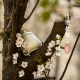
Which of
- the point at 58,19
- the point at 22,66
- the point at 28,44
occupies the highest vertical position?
the point at 58,19

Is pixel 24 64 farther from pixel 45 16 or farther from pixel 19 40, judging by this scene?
pixel 45 16

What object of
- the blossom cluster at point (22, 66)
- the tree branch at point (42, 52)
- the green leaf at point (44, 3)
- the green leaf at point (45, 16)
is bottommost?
the blossom cluster at point (22, 66)

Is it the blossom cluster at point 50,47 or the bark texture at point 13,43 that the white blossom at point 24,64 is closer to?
the bark texture at point 13,43

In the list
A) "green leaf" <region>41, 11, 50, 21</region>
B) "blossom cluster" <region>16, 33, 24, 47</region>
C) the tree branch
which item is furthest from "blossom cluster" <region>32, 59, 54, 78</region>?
"green leaf" <region>41, 11, 50, 21</region>

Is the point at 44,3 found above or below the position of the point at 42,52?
above

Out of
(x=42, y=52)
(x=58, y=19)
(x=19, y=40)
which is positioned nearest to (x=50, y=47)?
(x=42, y=52)

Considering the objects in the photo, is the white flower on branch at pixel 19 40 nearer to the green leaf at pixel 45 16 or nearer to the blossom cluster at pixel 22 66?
the blossom cluster at pixel 22 66

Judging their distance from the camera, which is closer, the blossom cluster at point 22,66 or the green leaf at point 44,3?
the green leaf at point 44,3

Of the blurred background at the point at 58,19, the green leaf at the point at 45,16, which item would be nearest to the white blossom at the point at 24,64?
the blurred background at the point at 58,19

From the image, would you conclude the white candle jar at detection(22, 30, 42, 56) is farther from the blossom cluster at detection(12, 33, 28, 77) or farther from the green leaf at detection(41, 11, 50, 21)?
the green leaf at detection(41, 11, 50, 21)

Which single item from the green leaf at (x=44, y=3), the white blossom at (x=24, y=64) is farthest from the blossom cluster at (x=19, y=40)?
the green leaf at (x=44, y=3)

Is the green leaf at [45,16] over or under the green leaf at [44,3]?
under

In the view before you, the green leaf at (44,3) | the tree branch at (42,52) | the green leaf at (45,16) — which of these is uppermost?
the green leaf at (44,3)

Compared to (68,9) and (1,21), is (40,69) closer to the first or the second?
(68,9)
